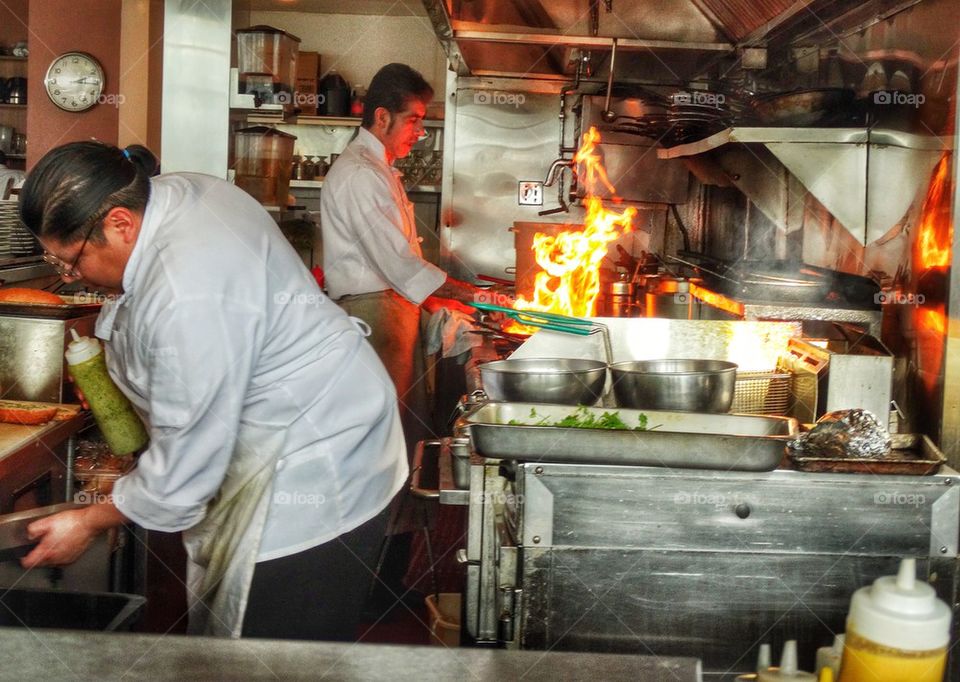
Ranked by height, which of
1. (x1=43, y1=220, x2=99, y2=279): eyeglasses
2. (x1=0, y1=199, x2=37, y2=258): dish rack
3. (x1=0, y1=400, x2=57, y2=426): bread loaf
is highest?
(x1=0, y1=199, x2=37, y2=258): dish rack

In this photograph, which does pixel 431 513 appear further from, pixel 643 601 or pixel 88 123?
pixel 88 123

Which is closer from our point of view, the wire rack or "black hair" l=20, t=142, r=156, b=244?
"black hair" l=20, t=142, r=156, b=244

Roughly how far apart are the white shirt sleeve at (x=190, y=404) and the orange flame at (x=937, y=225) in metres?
Result: 1.89

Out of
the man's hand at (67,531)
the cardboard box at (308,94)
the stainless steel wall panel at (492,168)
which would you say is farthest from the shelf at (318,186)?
the man's hand at (67,531)

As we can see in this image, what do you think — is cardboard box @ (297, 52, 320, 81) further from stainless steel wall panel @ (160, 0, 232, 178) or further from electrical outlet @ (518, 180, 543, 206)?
stainless steel wall panel @ (160, 0, 232, 178)

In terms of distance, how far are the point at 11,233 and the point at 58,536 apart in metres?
2.28

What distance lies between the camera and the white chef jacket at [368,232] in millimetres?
4164

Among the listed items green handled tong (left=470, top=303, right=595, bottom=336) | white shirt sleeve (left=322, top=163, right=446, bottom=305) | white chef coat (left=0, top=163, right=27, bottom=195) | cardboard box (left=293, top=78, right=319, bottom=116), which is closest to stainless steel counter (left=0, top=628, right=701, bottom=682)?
green handled tong (left=470, top=303, right=595, bottom=336)

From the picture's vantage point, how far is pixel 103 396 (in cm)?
238

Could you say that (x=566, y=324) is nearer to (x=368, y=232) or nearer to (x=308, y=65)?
(x=368, y=232)

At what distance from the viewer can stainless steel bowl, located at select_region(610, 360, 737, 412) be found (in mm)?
2373

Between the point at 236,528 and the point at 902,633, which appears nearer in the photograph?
the point at 902,633

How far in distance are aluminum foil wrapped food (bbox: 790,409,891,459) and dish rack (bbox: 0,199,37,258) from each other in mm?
2840

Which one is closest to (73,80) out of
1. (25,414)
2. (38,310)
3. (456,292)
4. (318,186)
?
(318,186)
